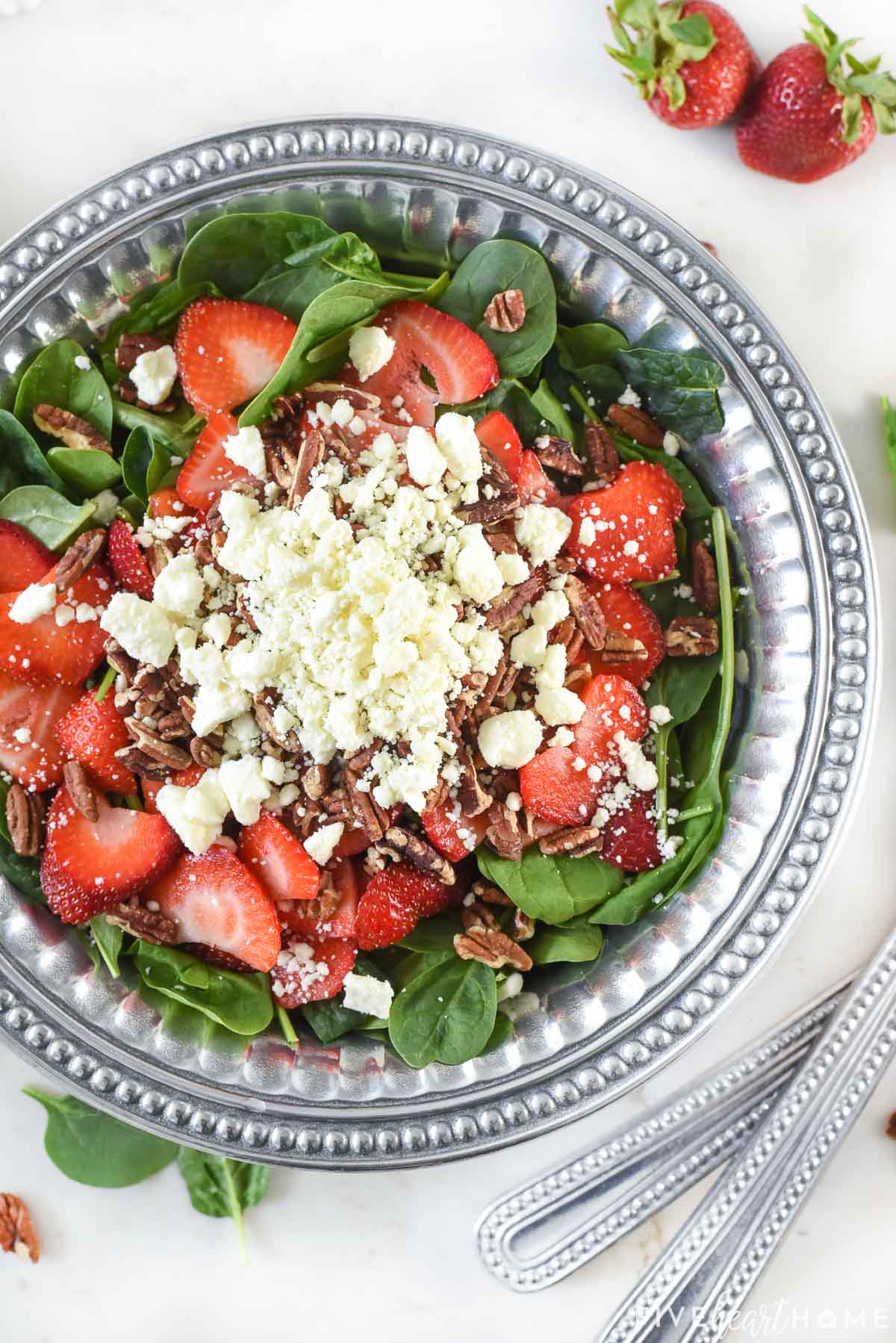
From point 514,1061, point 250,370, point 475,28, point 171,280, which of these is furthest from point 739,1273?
point 475,28

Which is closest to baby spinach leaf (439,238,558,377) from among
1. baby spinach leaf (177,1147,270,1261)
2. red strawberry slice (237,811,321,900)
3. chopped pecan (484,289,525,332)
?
chopped pecan (484,289,525,332)

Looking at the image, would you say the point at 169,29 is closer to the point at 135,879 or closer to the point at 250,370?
the point at 250,370

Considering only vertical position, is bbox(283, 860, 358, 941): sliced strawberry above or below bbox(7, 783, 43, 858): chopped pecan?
above

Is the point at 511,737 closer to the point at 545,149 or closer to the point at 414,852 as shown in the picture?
the point at 414,852

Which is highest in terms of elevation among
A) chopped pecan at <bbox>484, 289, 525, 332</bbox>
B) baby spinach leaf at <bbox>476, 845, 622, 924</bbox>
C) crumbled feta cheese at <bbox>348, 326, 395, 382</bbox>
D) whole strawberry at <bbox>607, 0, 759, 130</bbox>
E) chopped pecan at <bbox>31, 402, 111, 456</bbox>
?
whole strawberry at <bbox>607, 0, 759, 130</bbox>

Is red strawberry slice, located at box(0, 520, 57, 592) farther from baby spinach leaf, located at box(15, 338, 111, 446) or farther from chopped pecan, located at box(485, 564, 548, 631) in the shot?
chopped pecan, located at box(485, 564, 548, 631)

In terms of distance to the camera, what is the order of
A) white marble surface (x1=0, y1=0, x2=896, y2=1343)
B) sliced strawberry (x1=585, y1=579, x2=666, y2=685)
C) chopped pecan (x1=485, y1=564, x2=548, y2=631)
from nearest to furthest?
chopped pecan (x1=485, y1=564, x2=548, y2=631) < sliced strawberry (x1=585, y1=579, x2=666, y2=685) < white marble surface (x1=0, y1=0, x2=896, y2=1343)

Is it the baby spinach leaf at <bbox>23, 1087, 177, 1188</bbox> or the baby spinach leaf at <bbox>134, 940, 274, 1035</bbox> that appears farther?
the baby spinach leaf at <bbox>23, 1087, 177, 1188</bbox>

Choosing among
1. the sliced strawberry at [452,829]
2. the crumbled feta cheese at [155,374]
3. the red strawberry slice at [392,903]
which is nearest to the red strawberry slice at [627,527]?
the sliced strawberry at [452,829]
